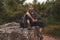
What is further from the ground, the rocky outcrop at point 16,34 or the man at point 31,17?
the man at point 31,17

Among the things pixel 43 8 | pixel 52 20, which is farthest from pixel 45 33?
pixel 43 8

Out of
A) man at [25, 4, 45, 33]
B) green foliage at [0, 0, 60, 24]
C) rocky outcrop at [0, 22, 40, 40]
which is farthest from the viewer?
green foliage at [0, 0, 60, 24]

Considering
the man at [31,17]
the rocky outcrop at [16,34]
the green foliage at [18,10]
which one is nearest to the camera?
the man at [31,17]

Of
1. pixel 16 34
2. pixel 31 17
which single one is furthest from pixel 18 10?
pixel 31 17

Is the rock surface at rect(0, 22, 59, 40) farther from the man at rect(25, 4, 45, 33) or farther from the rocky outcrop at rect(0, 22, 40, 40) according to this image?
the man at rect(25, 4, 45, 33)

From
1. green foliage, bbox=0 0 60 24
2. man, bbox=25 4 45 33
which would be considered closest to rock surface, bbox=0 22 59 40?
man, bbox=25 4 45 33

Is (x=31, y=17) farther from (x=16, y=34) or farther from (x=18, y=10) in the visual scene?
(x=18, y=10)

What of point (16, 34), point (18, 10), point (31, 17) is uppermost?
point (31, 17)

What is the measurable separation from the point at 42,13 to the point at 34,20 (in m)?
5.12

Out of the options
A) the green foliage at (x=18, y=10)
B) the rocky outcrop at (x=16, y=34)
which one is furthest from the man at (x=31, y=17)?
the green foliage at (x=18, y=10)

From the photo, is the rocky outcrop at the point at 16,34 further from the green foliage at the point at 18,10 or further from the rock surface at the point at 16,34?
the green foliage at the point at 18,10

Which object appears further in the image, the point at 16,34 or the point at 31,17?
the point at 16,34

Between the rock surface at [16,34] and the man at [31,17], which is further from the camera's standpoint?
the rock surface at [16,34]

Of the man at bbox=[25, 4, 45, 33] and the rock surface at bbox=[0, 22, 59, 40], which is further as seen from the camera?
the rock surface at bbox=[0, 22, 59, 40]
